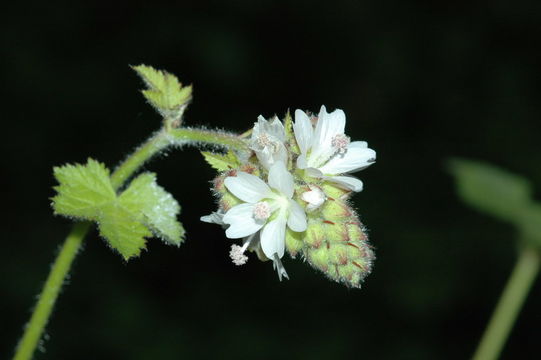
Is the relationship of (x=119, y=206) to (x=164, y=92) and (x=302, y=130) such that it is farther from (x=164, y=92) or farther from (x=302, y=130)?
(x=302, y=130)

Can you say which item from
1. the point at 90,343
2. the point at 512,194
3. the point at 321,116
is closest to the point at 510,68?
the point at 512,194

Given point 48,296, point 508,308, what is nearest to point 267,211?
point 48,296

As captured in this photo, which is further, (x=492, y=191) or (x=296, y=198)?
(x=492, y=191)

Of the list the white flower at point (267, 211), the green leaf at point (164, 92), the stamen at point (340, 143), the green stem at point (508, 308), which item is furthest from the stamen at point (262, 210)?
the green stem at point (508, 308)

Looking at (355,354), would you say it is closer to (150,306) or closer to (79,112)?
(150,306)

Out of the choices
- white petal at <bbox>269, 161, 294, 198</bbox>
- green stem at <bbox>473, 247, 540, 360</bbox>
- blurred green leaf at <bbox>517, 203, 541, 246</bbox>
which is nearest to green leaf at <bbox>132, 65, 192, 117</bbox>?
white petal at <bbox>269, 161, 294, 198</bbox>

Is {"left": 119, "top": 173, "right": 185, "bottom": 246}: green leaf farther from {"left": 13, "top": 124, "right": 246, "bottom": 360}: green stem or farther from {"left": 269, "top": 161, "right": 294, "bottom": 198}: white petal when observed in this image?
{"left": 269, "top": 161, "right": 294, "bottom": 198}: white petal

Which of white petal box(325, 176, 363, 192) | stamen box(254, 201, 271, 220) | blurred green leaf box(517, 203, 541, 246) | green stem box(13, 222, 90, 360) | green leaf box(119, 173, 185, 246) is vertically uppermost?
blurred green leaf box(517, 203, 541, 246)

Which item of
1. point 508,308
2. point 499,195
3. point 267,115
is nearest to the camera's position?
point 508,308
